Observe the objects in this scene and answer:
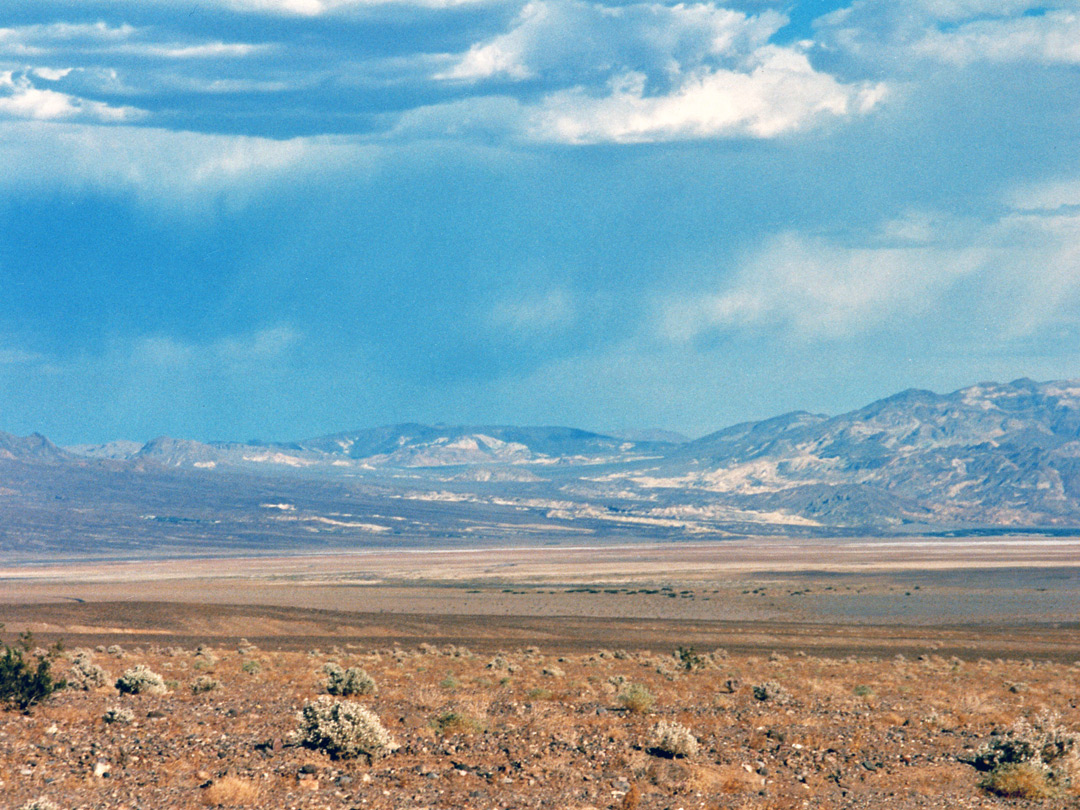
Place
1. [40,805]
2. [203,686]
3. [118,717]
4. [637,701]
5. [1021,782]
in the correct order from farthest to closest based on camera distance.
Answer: [203,686]
[637,701]
[118,717]
[1021,782]
[40,805]

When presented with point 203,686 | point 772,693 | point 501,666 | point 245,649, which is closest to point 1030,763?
point 772,693

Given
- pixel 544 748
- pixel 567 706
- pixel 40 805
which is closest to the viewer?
pixel 40 805

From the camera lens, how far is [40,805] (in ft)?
36.9

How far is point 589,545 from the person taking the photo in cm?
17838

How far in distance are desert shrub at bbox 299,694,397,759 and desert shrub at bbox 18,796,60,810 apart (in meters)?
4.13

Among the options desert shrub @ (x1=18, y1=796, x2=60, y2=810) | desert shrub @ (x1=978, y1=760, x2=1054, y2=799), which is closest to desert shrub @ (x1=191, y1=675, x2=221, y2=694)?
desert shrub @ (x1=18, y1=796, x2=60, y2=810)

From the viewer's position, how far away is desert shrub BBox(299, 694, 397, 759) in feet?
49.5

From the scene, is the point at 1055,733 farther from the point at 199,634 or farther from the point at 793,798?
the point at 199,634

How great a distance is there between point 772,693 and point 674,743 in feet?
23.0

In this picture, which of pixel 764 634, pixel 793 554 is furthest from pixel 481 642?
pixel 793 554

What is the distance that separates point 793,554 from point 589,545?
43.9 metres

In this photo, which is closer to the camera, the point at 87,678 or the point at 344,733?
the point at 344,733

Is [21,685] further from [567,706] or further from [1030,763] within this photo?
[1030,763]

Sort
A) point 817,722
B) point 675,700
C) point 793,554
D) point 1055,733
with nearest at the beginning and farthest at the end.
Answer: point 1055,733, point 817,722, point 675,700, point 793,554
